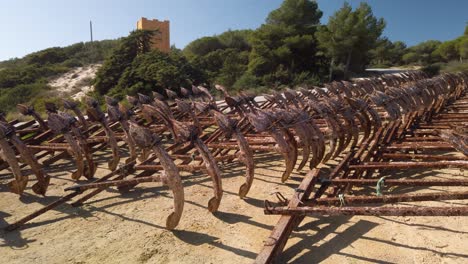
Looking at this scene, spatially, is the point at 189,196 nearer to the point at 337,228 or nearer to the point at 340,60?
the point at 337,228

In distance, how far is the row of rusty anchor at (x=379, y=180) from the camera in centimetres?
234

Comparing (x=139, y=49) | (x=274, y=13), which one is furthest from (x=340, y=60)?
(x=139, y=49)

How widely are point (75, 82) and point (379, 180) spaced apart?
1399 inches

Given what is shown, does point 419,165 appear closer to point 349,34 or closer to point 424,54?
point 349,34

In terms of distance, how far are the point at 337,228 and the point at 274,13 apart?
91.1 ft

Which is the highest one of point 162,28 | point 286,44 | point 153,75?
point 162,28

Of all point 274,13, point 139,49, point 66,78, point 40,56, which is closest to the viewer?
point 139,49

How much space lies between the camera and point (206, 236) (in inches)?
121

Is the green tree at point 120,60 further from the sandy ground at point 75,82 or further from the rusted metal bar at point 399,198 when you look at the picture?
the rusted metal bar at point 399,198

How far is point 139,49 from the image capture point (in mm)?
24547

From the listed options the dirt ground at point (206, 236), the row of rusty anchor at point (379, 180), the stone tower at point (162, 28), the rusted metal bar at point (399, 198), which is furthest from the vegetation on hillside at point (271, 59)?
the rusted metal bar at point (399, 198)

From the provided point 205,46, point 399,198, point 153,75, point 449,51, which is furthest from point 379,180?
point 449,51

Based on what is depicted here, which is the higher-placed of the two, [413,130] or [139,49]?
[139,49]

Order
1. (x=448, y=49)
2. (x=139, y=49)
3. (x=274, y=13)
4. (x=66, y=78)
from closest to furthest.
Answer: (x=139, y=49) → (x=274, y=13) → (x=66, y=78) → (x=448, y=49)
